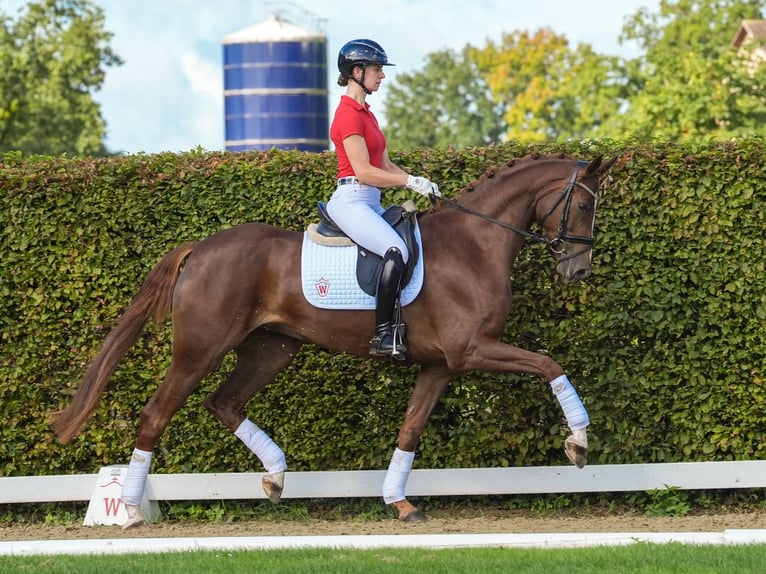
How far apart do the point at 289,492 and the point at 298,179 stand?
90.3 inches

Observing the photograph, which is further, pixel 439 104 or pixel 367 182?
pixel 439 104

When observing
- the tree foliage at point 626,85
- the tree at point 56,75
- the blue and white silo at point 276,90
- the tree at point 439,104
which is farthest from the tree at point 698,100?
the tree at point 439,104

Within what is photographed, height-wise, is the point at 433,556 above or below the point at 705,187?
below

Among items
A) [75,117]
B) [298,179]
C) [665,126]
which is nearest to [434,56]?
Answer: [75,117]

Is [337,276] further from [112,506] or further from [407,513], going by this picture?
[112,506]

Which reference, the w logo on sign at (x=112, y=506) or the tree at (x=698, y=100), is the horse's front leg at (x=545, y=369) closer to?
the w logo on sign at (x=112, y=506)

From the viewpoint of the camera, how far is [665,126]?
3375cm

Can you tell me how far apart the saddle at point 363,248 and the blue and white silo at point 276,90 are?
57279 mm

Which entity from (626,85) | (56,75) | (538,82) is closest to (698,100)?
(626,85)

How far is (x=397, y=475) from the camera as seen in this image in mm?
8117

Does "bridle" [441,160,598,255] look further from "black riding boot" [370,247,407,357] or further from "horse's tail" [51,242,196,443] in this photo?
"horse's tail" [51,242,196,443]

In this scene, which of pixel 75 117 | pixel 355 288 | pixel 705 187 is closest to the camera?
pixel 355 288

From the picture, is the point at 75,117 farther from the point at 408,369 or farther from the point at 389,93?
the point at 389,93

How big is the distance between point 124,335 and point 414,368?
2.15m
